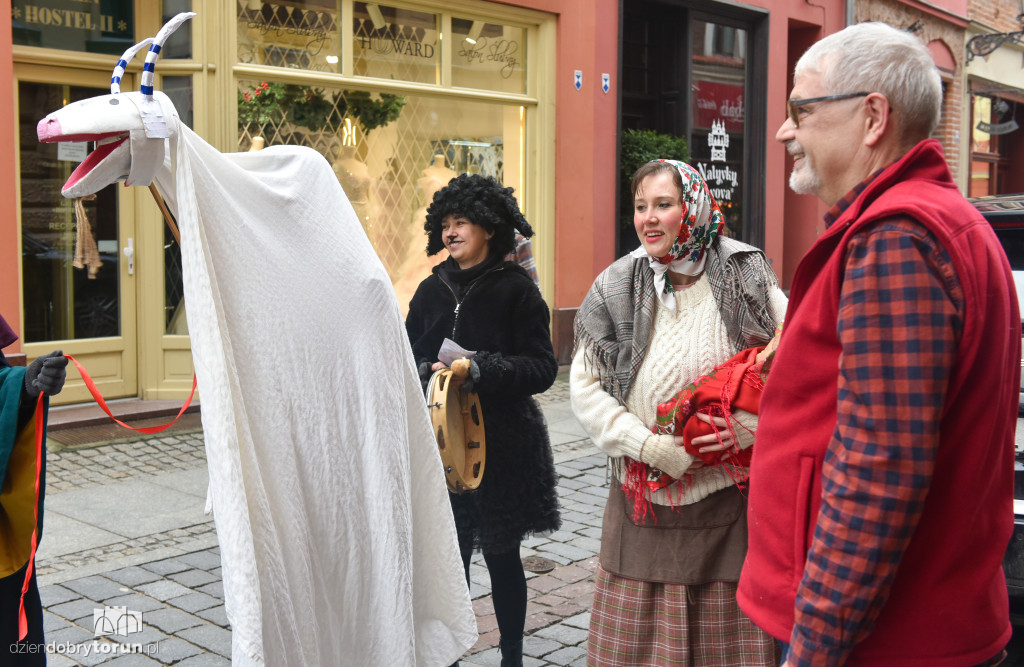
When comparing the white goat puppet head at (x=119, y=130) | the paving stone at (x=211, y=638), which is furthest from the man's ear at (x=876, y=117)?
the paving stone at (x=211, y=638)

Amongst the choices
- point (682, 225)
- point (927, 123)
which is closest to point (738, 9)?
point (682, 225)

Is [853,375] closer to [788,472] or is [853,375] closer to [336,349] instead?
[788,472]

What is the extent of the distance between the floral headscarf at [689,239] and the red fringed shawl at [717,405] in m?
0.31

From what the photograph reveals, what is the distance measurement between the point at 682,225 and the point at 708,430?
0.64m

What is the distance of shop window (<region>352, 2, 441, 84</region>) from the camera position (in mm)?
9578

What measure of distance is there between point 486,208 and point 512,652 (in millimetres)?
1661

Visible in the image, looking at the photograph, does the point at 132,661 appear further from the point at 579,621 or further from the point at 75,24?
the point at 75,24

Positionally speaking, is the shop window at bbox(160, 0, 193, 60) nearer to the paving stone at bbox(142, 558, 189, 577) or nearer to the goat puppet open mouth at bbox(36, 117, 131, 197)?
the paving stone at bbox(142, 558, 189, 577)

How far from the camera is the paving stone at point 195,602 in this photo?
4570 mm

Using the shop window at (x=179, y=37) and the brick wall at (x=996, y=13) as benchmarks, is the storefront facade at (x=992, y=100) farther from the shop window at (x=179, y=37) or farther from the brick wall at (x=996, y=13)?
the shop window at (x=179, y=37)

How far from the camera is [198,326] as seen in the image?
2.49 m

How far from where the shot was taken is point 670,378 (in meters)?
3.15

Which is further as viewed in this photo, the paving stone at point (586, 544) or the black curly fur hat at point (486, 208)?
the paving stone at point (586, 544)

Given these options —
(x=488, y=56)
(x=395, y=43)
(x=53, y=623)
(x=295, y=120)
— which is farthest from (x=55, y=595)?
(x=488, y=56)
